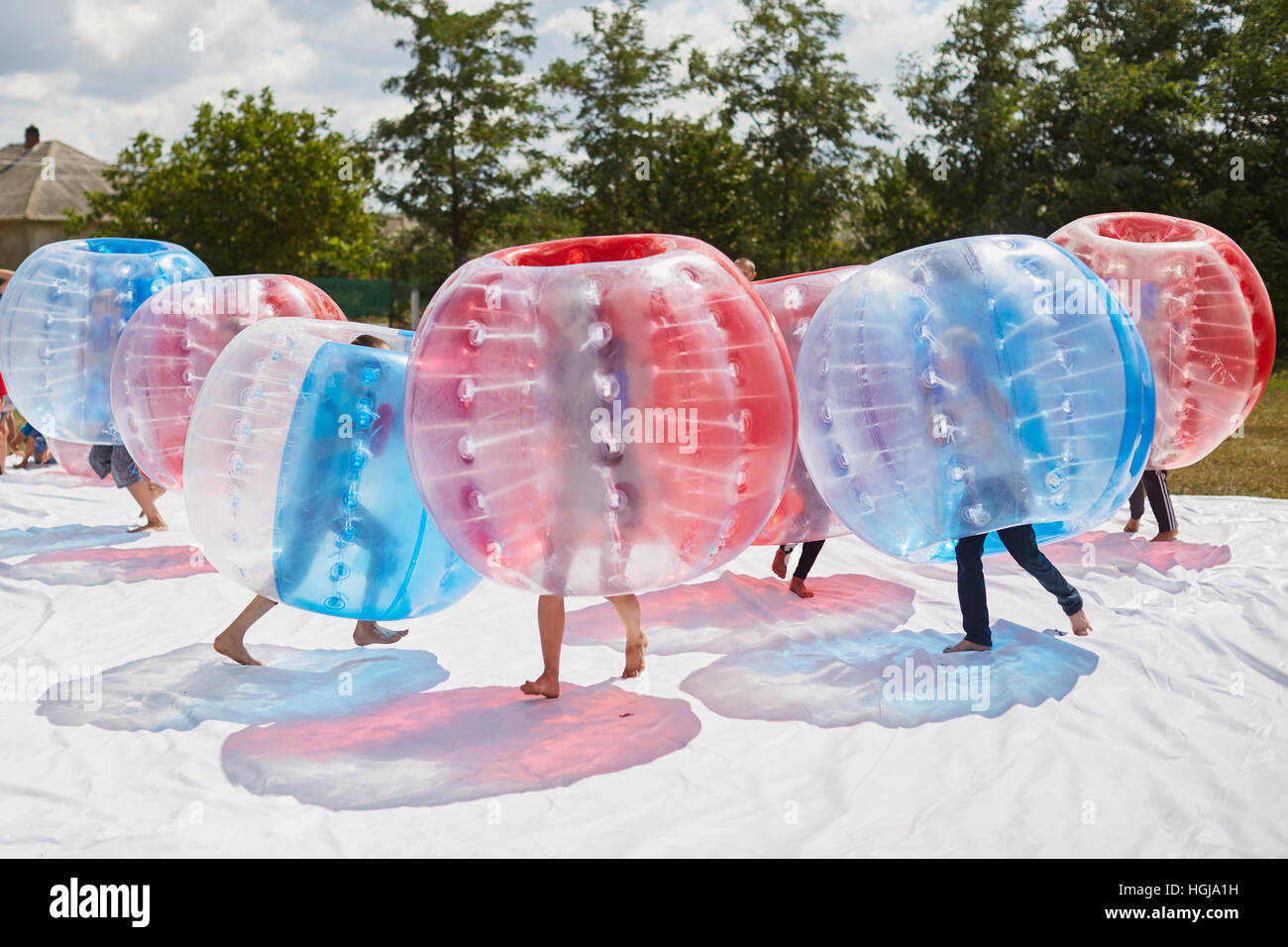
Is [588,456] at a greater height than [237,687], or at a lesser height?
greater

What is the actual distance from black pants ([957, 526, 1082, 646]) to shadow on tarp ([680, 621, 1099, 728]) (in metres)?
0.15

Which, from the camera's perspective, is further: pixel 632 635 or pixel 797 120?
pixel 797 120

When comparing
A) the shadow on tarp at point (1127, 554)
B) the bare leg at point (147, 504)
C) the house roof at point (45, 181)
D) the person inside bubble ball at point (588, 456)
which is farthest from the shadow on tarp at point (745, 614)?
the house roof at point (45, 181)

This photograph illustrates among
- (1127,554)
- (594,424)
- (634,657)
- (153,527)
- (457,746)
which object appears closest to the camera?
(594,424)

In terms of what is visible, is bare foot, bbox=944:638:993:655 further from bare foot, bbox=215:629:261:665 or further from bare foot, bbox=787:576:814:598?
bare foot, bbox=215:629:261:665

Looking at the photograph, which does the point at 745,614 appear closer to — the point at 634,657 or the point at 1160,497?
the point at 634,657

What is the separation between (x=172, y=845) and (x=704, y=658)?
2.57 meters

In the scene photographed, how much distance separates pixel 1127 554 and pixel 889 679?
2.85 metres

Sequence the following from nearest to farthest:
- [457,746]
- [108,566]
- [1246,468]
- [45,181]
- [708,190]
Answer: [457,746]
[108,566]
[1246,468]
[708,190]
[45,181]

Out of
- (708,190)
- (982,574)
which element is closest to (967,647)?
(982,574)

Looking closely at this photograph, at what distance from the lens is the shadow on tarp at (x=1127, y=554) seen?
6.50 m

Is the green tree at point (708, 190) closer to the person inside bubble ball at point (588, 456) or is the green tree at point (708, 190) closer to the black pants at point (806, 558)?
the black pants at point (806, 558)

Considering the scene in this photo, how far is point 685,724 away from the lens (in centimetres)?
440

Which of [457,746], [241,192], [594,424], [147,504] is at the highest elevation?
[241,192]
